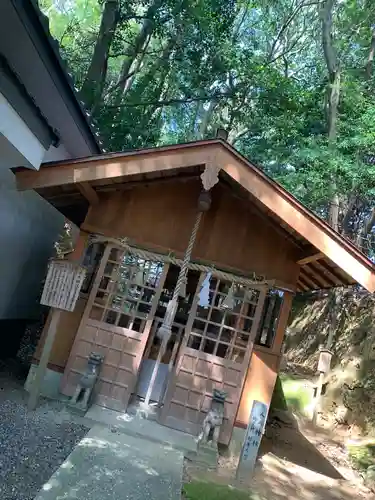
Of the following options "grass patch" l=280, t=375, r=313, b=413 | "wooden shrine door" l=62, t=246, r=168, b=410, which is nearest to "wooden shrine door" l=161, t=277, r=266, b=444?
"wooden shrine door" l=62, t=246, r=168, b=410

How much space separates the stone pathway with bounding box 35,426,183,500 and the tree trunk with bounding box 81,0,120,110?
842cm

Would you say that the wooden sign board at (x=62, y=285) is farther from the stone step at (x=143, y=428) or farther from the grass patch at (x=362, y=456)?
the grass patch at (x=362, y=456)

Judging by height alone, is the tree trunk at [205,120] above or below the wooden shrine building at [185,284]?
above

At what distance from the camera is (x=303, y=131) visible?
14516 mm

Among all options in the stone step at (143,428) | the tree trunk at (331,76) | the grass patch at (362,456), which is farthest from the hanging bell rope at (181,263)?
the tree trunk at (331,76)

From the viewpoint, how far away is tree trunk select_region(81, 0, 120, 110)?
36.8 ft

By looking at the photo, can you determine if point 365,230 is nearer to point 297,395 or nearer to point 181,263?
point 297,395

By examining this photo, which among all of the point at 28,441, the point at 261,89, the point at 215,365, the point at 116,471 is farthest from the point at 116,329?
the point at 261,89

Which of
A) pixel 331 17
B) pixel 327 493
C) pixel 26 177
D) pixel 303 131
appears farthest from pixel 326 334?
pixel 26 177

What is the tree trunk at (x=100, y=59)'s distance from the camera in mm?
11211

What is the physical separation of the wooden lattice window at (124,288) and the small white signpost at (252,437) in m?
2.36

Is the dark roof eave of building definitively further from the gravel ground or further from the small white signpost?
the small white signpost

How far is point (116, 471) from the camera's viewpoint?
445cm

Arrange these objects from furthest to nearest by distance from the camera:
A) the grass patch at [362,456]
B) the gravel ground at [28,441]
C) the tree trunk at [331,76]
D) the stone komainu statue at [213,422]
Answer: the tree trunk at [331,76] < the grass patch at [362,456] < the stone komainu statue at [213,422] < the gravel ground at [28,441]
